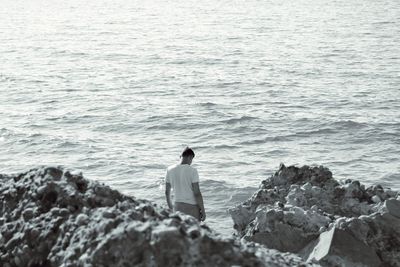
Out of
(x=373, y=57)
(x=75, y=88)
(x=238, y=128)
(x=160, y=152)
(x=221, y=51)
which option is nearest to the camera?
(x=160, y=152)

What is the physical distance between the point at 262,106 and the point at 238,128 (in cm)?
475

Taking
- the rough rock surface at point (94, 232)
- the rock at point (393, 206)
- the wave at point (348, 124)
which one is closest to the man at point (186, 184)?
the rock at point (393, 206)

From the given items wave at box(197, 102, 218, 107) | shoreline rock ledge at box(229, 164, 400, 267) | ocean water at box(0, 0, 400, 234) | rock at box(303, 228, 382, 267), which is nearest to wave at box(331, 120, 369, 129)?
ocean water at box(0, 0, 400, 234)

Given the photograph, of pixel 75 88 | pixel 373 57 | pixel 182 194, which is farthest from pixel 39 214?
pixel 373 57

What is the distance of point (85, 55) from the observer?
56.8 m

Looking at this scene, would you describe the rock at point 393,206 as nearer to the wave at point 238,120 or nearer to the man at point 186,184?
the man at point 186,184

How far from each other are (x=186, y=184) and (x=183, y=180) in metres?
0.07

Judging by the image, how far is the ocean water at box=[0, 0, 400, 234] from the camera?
902 inches

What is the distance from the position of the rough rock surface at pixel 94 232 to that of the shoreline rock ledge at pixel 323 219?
2976 mm

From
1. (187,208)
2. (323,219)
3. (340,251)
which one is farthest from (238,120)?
(340,251)

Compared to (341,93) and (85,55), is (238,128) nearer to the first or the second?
(341,93)

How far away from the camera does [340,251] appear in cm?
816

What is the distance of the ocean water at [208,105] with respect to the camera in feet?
75.2

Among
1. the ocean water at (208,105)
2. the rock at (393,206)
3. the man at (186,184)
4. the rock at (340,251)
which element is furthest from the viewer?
the ocean water at (208,105)
